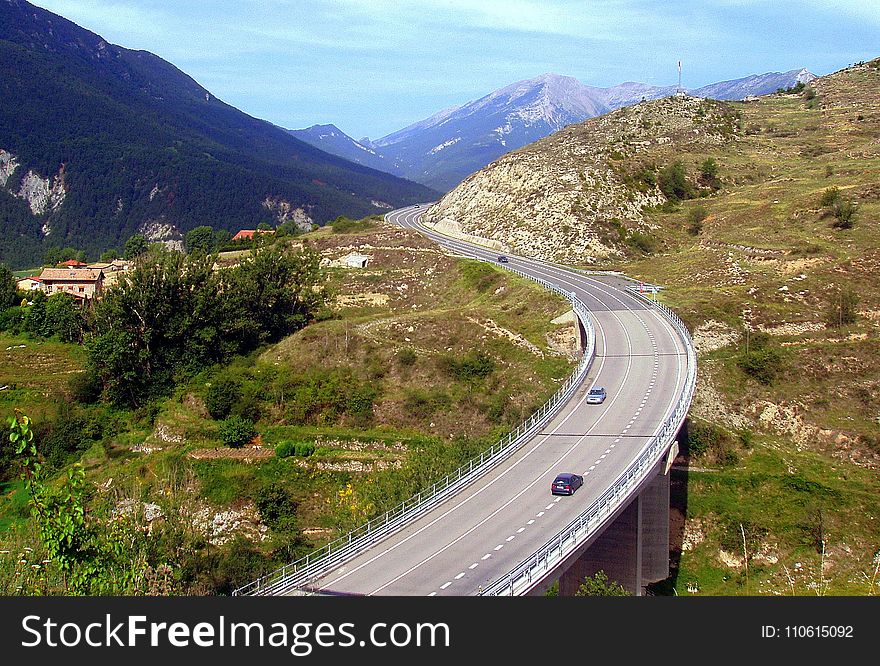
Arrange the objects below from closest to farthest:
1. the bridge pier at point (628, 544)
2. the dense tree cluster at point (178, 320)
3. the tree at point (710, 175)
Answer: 1. the bridge pier at point (628, 544)
2. the dense tree cluster at point (178, 320)
3. the tree at point (710, 175)

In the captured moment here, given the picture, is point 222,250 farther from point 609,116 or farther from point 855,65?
point 855,65

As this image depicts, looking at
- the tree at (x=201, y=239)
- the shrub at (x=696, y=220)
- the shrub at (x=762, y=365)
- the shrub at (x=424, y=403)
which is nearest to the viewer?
the shrub at (x=424, y=403)

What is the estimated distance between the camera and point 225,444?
53562 millimetres

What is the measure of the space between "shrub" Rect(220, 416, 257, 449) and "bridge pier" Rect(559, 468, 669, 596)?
26409 mm

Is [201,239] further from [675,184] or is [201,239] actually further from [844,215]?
[844,215]

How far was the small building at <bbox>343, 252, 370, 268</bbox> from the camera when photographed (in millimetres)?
94012

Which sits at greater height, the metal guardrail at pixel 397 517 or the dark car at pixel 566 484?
the dark car at pixel 566 484

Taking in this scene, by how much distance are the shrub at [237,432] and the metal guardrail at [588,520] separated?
1105 inches

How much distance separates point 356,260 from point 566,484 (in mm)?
65373

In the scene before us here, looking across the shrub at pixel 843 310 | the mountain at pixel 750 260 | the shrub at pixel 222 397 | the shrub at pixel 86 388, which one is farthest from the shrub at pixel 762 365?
the shrub at pixel 86 388

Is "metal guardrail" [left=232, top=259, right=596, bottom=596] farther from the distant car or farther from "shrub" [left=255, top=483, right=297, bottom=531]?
"shrub" [left=255, top=483, right=297, bottom=531]

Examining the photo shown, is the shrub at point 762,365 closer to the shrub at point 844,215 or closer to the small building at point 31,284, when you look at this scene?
the shrub at point 844,215

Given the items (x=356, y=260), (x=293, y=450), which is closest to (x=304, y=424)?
(x=293, y=450)

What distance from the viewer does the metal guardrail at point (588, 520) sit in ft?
79.3
